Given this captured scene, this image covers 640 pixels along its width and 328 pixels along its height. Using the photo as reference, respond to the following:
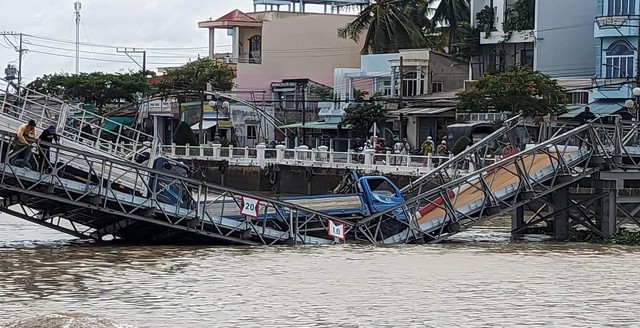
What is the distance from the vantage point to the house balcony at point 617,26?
5966 centimetres

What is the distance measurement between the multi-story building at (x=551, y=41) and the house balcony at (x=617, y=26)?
3.02m

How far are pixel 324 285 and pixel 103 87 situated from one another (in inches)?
2673

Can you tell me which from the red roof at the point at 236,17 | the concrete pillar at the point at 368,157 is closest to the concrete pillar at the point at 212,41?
the red roof at the point at 236,17

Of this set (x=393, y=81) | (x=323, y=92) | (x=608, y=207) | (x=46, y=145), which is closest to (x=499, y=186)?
(x=608, y=207)

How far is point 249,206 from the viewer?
1075 inches

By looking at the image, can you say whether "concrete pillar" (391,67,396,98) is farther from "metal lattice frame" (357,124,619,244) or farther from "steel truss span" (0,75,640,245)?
"metal lattice frame" (357,124,619,244)

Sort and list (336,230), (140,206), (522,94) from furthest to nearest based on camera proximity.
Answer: (522,94)
(336,230)
(140,206)

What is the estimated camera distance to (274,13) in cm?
9512

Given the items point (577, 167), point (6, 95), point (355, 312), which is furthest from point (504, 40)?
point (355, 312)

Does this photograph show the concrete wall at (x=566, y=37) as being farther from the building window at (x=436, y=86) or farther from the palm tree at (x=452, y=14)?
the palm tree at (x=452, y=14)

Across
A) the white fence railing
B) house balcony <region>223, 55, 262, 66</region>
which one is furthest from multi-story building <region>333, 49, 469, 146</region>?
house balcony <region>223, 55, 262, 66</region>

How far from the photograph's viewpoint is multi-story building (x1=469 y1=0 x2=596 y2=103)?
66938 mm

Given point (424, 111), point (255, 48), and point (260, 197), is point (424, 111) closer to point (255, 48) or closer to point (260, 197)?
point (255, 48)

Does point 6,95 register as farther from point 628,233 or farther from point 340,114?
point 340,114
